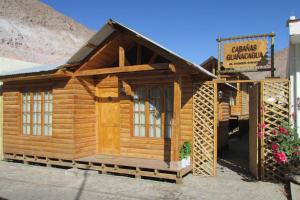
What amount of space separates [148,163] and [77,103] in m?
2.87

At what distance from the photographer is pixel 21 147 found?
1016cm

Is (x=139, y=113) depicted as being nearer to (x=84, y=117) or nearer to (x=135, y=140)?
(x=135, y=140)

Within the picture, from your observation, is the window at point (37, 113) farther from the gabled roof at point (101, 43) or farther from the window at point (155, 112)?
the window at point (155, 112)

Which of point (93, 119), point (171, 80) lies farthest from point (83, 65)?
point (171, 80)

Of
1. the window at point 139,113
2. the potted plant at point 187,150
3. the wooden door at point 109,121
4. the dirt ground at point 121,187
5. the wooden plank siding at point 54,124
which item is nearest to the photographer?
the dirt ground at point 121,187

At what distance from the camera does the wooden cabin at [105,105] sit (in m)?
8.42

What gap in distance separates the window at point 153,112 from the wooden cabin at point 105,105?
0.03 metres

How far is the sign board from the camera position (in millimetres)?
9641

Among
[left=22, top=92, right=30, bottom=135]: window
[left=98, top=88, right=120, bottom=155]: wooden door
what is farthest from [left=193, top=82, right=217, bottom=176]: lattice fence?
[left=22, top=92, right=30, bottom=135]: window

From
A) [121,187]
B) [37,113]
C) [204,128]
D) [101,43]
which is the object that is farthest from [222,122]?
[37,113]

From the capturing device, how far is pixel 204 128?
830 cm

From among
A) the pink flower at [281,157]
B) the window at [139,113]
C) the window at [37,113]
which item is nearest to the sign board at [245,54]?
the window at [139,113]

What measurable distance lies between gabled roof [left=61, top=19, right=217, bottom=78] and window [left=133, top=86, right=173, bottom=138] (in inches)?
57.5

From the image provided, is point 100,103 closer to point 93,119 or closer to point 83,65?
point 93,119
